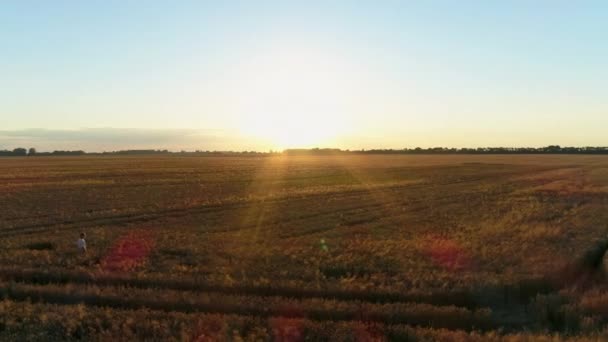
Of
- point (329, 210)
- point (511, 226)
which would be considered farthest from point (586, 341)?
point (329, 210)

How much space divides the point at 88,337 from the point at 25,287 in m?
4.41

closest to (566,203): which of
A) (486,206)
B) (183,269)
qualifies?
(486,206)

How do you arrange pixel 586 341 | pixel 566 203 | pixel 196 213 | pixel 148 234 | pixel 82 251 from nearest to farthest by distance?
pixel 586 341
pixel 82 251
pixel 148 234
pixel 196 213
pixel 566 203

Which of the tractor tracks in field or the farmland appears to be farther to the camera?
the tractor tracks in field

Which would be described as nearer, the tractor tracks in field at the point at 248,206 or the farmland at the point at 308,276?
the farmland at the point at 308,276

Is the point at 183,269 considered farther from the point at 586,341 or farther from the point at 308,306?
the point at 586,341

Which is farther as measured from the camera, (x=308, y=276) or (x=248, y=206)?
(x=248, y=206)

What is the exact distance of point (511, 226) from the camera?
24797mm

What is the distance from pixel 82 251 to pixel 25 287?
197 inches

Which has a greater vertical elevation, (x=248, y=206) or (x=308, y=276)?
(x=308, y=276)

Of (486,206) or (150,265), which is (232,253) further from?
(486,206)

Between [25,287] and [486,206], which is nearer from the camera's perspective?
[25,287]

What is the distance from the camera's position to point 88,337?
9547 mm

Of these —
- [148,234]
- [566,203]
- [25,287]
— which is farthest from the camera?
[566,203]
